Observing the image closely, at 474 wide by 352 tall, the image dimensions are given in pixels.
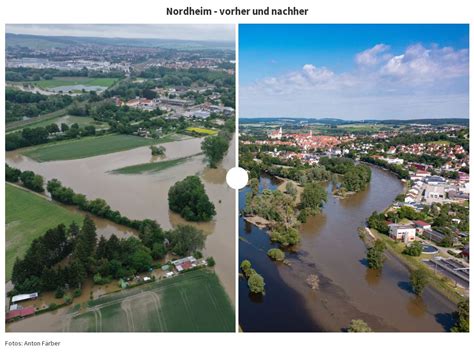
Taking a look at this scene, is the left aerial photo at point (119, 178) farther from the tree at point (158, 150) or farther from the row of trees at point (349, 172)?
the row of trees at point (349, 172)

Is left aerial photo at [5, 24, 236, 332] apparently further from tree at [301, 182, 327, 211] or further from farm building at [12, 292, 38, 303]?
tree at [301, 182, 327, 211]

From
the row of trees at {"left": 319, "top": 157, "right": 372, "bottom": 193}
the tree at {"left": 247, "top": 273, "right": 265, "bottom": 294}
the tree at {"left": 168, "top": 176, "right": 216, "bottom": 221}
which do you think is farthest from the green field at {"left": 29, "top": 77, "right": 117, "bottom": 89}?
the row of trees at {"left": 319, "top": 157, "right": 372, "bottom": 193}

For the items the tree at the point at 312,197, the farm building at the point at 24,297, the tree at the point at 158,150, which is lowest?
the farm building at the point at 24,297

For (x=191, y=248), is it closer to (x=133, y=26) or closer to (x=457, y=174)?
(x=133, y=26)

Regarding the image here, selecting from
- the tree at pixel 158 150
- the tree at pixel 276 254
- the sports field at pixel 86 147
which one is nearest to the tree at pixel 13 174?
the sports field at pixel 86 147

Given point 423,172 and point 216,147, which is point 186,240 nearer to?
point 216,147

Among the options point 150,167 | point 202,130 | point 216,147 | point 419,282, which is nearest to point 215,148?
point 216,147

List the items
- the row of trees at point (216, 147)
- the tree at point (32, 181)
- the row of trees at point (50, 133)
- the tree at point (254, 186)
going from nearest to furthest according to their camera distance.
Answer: the row of trees at point (216, 147) < the tree at point (32, 181) < the row of trees at point (50, 133) < the tree at point (254, 186)
